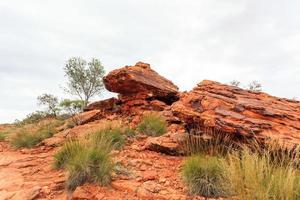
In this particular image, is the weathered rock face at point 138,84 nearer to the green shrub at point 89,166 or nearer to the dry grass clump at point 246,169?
the dry grass clump at point 246,169

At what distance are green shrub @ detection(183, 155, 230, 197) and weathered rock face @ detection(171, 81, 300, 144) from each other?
4.92ft

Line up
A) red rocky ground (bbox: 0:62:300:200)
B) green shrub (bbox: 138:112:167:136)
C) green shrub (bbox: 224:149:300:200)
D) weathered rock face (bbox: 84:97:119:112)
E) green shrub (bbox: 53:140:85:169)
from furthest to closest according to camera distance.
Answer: weathered rock face (bbox: 84:97:119:112) < green shrub (bbox: 138:112:167:136) < green shrub (bbox: 53:140:85:169) < red rocky ground (bbox: 0:62:300:200) < green shrub (bbox: 224:149:300:200)

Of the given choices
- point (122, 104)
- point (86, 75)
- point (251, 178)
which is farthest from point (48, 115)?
point (251, 178)

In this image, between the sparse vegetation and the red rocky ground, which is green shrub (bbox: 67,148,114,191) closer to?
the sparse vegetation

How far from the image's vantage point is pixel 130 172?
7613mm

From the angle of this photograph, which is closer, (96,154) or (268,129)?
(96,154)

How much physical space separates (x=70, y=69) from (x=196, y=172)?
1010 inches

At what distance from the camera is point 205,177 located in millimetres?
6523

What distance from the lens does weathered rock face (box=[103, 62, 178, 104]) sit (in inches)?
601

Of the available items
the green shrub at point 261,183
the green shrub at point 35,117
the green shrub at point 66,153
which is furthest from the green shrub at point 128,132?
Result: the green shrub at point 35,117

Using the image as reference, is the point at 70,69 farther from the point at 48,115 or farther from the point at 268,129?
the point at 268,129

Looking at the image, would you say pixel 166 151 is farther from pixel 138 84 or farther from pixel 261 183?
pixel 138 84

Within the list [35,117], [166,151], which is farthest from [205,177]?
[35,117]

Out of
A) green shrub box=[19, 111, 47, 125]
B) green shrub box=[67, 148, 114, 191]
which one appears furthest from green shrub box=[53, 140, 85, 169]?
green shrub box=[19, 111, 47, 125]
